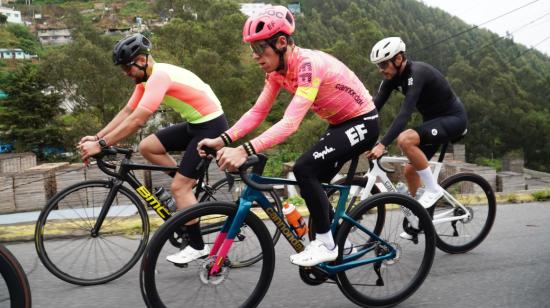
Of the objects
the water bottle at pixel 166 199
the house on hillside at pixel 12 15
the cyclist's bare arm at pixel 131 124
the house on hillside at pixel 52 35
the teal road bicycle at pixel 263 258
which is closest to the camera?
the teal road bicycle at pixel 263 258

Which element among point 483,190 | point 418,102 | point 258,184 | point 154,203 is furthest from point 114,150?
point 483,190

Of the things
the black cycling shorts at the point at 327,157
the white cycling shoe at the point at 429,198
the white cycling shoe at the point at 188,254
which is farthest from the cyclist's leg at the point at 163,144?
the white cycling shoe at the point at 429,198

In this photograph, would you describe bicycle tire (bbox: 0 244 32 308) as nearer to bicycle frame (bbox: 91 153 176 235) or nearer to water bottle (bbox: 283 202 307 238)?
water bottle (bbox: 283 202 307 238)

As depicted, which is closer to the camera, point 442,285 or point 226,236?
point 226,236

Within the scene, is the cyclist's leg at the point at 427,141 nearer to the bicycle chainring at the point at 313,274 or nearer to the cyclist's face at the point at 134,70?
the bicycle chainring at the point at 313,274

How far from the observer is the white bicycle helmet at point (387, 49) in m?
4.47

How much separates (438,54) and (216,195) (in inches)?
3641

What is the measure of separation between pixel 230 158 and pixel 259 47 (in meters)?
0.78

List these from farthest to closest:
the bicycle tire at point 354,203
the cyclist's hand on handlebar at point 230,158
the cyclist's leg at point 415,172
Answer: the cyclist's leg at point 415,172
the bicycle tire at point 354,203
the cyclist's hand on handlebar at point 230,158

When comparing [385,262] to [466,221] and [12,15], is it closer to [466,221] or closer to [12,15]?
[466,221]

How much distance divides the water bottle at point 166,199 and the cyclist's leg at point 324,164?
1.42 m

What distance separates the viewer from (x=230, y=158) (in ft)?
9.64

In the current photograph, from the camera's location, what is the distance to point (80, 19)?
116 meters

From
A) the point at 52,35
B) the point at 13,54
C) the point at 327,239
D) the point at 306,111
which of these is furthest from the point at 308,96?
the point at 52,35
